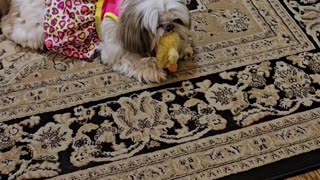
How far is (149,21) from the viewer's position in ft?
5.81

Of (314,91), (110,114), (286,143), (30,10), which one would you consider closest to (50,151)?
(110,114)

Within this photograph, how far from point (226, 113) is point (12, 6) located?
3.29 ft

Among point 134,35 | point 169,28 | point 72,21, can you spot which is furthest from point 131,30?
point 72,21

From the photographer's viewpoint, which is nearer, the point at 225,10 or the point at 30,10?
the point at 30,10

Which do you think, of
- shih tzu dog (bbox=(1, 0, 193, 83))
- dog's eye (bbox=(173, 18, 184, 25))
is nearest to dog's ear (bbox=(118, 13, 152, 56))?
shih tzu dog (bbox=(1, 0, 193, 83))

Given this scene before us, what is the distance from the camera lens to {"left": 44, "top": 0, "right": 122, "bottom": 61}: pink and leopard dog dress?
1.96 metres

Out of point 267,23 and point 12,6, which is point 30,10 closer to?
point 12,6

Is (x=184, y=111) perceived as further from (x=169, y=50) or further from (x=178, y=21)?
(x=178, y=21)

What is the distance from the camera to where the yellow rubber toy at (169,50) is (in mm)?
1835

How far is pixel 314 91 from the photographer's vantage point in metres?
1.89

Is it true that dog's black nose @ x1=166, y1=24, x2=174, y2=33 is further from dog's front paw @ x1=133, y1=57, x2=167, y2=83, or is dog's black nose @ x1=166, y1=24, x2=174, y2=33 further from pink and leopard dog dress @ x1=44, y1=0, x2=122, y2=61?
pink and leopard dog dress @ x1=44, y1=0, x2=122, y2=61

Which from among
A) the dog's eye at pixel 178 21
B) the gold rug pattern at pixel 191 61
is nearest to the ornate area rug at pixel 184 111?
the gold rug pattern at pixel 191 61

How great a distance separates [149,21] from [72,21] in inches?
14.3

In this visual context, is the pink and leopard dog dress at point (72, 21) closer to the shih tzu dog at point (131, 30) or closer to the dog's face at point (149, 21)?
the shih tzu dog at point (131, 30)
